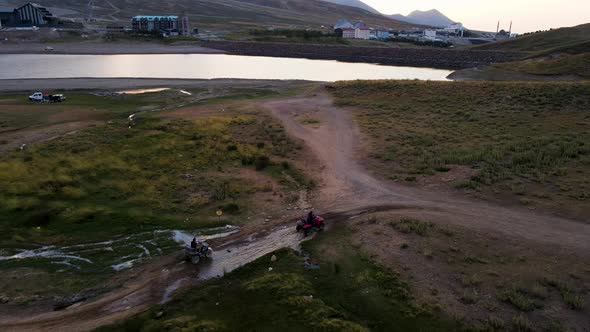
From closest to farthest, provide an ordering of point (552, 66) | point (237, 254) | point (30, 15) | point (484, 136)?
point (237, 254) < point (484, 136) < point (552, 66) < point (30, 15)

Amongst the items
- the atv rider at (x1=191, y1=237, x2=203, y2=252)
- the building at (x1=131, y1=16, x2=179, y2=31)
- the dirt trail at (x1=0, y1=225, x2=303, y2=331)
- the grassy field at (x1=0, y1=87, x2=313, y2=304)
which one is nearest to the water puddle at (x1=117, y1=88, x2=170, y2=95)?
the grassy field at (x1=0, y1=87, x2=313, y2=304)

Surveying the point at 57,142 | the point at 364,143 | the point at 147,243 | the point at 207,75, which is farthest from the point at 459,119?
the point at 207,75

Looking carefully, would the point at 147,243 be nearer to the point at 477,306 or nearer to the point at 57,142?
the point at 477,306

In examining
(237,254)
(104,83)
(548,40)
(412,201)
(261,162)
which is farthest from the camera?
(548,40)

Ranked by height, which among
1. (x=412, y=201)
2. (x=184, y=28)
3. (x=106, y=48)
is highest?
(x=184, y=28)

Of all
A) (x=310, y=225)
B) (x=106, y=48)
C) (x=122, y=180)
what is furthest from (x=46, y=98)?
(x=106, y=48)

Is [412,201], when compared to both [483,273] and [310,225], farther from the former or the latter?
[483,273]

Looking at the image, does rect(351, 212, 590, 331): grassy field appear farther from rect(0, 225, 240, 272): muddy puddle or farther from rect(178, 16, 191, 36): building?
rect(178, 16, 191, 36): building

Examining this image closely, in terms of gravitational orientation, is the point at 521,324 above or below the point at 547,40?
below

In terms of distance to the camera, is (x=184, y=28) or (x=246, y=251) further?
(x=184, y=28)
